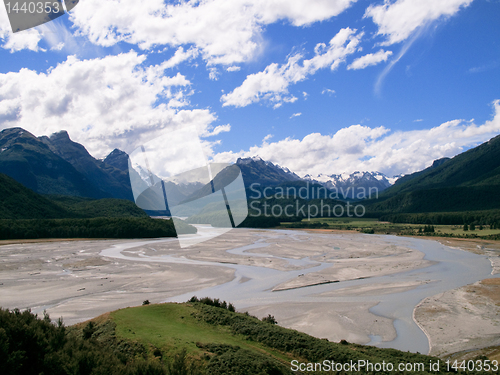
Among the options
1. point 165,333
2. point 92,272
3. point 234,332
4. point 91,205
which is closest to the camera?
point 165,333

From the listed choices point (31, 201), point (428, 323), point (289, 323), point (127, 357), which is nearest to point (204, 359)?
point (127, 357)

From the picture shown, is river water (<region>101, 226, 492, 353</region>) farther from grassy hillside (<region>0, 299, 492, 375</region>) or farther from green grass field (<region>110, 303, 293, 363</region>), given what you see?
green grass field (<region>110, 303, 293, 363</region>)

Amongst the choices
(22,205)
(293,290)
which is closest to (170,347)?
(293,290)

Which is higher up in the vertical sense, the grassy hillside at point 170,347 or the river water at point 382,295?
the grassy hillside at point 170,347

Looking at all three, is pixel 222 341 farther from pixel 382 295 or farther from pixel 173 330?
pixel 382 295

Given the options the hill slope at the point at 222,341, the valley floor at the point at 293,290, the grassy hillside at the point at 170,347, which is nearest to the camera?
the grassy hillside at the point at 170,347

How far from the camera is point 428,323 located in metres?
22.2

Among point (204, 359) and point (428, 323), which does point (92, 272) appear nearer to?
point (204, 359)

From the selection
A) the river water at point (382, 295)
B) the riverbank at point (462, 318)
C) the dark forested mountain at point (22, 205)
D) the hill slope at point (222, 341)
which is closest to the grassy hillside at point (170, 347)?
the hill slope at point (222, 341)

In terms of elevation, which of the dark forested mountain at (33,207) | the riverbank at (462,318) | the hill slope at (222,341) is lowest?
the riverbank at (462,318)

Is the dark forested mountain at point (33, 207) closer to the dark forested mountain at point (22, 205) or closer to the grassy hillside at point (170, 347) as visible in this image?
the dark forested mountain at point (22, 205)

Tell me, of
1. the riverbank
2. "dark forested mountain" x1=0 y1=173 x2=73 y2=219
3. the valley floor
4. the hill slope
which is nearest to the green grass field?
the hill slope

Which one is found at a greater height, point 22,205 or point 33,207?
point 22,205

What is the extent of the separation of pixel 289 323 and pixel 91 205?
146181 millimetres
